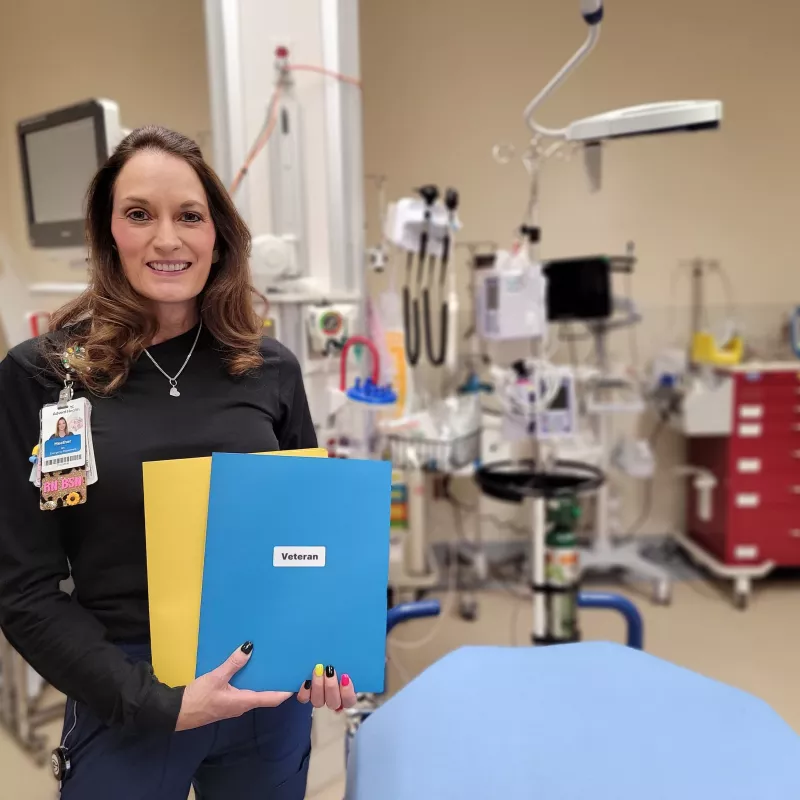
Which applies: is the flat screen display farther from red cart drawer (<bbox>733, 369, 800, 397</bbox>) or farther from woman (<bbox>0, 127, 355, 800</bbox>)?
woman (<bbox>0, 127, 355, 800</bbox>)

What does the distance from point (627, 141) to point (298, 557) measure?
3.38 m

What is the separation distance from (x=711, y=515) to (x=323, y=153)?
2.71 m

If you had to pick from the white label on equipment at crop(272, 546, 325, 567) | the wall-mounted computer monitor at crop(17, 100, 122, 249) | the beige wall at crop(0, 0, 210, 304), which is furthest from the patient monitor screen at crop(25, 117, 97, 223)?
the white label on equipment at crop(272, 546, 325, 567)

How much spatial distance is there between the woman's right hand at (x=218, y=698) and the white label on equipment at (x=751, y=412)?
2.98 metres

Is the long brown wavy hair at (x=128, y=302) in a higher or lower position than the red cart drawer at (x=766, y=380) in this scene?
higher

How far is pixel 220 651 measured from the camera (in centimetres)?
94

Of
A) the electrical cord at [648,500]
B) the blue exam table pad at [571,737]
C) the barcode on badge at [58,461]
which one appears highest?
the barcode on badge at [58,461]

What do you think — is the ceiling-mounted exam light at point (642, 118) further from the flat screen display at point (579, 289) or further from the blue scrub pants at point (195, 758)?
the flat screen display at point (579, 289)

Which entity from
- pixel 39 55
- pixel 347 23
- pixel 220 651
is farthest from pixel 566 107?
pixel 220 651

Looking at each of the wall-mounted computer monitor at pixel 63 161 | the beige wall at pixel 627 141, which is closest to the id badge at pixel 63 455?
the wall-mounted computer monitor at pixel 63 161

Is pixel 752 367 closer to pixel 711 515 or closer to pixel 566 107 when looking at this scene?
pixel 711 515

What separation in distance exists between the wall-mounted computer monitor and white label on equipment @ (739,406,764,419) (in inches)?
113

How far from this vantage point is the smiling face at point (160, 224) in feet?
3.21

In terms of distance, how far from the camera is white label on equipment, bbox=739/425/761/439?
10.8ft
